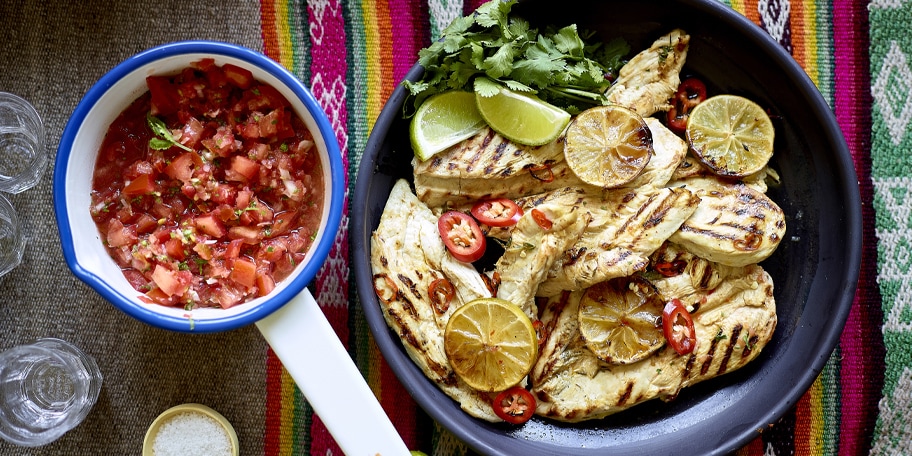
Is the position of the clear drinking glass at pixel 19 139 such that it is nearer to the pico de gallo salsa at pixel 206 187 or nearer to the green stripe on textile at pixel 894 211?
the pico de gallo salsa at pixel 206 187

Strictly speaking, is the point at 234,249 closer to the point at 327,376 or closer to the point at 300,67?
the point at 327,376

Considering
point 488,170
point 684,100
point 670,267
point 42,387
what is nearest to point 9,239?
point 42,387

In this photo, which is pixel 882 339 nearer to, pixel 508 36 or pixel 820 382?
pixel 820 382

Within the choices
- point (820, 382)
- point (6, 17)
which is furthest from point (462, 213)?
point (6, 17)

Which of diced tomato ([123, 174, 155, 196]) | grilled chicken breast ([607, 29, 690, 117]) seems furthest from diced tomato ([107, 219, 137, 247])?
grilled chicken breast ([607, 29, 690, 117])

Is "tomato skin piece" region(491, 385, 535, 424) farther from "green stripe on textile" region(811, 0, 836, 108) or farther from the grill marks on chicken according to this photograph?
"green stripe on textile" region(811, 0, 836, 108)
